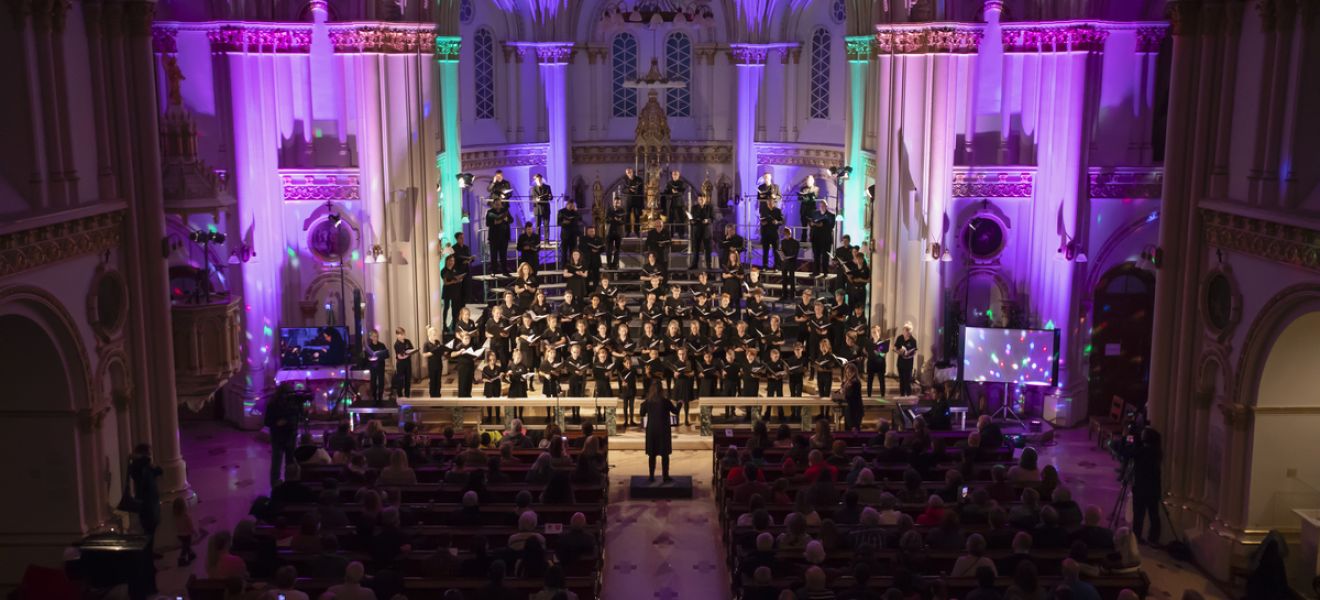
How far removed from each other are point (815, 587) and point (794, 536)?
1.32 metres

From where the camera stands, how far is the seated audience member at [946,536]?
13.6 meters

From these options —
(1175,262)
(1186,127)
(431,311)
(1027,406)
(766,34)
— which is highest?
(766,34)

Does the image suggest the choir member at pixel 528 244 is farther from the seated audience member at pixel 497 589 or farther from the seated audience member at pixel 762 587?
the seated audience member at pixel 497 589

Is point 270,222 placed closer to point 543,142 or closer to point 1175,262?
point 543,142

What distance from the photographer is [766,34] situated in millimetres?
32531

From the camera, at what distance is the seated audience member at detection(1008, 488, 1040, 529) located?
14273 millimetres

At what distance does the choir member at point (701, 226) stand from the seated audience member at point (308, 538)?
1515 cm

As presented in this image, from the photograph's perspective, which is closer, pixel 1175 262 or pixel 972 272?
pixel 1175 262

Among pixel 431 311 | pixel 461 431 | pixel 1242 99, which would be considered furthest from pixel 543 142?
pixel 1242 99

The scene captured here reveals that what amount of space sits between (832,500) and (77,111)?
10.6 meters

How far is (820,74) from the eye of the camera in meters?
32.5

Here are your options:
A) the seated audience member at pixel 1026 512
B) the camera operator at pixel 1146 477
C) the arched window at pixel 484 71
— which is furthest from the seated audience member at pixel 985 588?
the arched window at pixel 484 71

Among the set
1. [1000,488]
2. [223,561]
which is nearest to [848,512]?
[1000,488]

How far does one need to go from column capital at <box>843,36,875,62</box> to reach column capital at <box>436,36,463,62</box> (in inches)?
350
